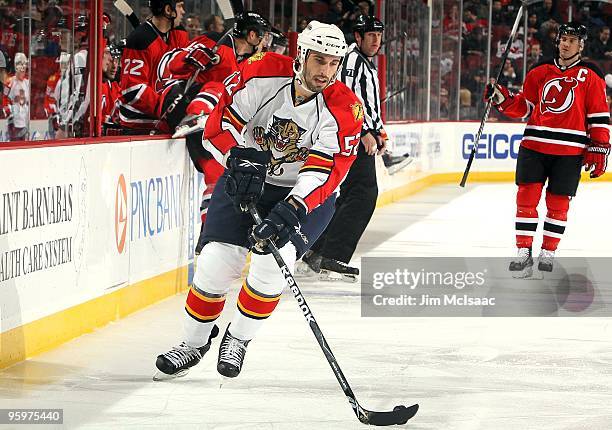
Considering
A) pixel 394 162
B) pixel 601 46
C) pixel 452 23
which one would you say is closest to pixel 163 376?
pixel 394 162

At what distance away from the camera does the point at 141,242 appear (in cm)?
589

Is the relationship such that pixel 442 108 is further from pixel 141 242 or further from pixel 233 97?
pixel 233 97

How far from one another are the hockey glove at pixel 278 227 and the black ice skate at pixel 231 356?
38 cm

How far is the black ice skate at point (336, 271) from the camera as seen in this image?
7094 mm

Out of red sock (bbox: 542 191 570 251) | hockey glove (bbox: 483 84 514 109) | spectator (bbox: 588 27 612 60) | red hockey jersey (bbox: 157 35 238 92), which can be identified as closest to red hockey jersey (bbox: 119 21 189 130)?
red hockey jersey (bbox: 157 35 238 92)

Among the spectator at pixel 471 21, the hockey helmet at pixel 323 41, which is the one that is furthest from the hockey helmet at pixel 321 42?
the spectator at pixel 471 21

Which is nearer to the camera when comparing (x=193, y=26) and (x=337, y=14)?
(x=193, y=26)

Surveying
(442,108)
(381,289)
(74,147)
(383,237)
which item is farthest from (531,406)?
(442,108)

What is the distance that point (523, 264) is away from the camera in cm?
736

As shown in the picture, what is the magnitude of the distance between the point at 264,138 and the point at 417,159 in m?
9.73

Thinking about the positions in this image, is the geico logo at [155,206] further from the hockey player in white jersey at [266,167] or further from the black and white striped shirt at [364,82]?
the hockey player in white jersey at [266,167]

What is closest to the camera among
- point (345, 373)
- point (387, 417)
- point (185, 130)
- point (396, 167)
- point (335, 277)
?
point (387, 417)

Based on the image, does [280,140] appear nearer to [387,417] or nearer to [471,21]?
[387,417]

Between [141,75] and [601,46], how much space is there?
1144cm
